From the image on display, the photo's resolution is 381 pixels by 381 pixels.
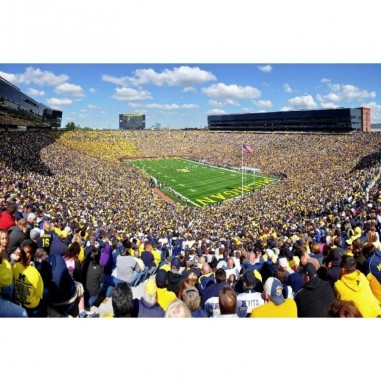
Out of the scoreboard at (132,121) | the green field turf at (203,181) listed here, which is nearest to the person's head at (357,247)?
the green field turf at (203,181)

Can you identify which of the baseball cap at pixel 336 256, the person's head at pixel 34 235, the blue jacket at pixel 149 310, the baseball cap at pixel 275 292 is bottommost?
the blue jacket at pixel 149 310

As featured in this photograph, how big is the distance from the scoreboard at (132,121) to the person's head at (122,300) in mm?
103611

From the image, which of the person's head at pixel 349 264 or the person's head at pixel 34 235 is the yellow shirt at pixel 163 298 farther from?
the person's head at pixel 34 235

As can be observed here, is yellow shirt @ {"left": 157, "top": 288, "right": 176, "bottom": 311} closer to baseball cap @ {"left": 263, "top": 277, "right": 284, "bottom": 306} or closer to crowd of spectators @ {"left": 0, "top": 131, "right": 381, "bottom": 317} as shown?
crowd of spectators @ {"left": 0, "top": 131, "right": 381, "bottom": 317}

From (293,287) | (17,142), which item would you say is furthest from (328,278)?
(17,142)

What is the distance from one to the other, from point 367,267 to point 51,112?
225 feet

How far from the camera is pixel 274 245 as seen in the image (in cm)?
923

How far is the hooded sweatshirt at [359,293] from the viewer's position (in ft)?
11.9

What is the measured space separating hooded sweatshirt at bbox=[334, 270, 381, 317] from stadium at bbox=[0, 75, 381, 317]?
0.09ft

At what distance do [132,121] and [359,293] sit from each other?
105 meters

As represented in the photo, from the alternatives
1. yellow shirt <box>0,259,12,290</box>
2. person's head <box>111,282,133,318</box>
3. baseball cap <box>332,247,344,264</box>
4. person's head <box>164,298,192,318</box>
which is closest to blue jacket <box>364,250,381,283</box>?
baseball cap <box>332,247,344,264</box>

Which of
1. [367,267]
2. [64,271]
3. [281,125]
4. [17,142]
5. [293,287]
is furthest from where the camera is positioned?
[281,125]

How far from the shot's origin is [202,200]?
98.9ft

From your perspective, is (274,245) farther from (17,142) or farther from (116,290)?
(17,142)
